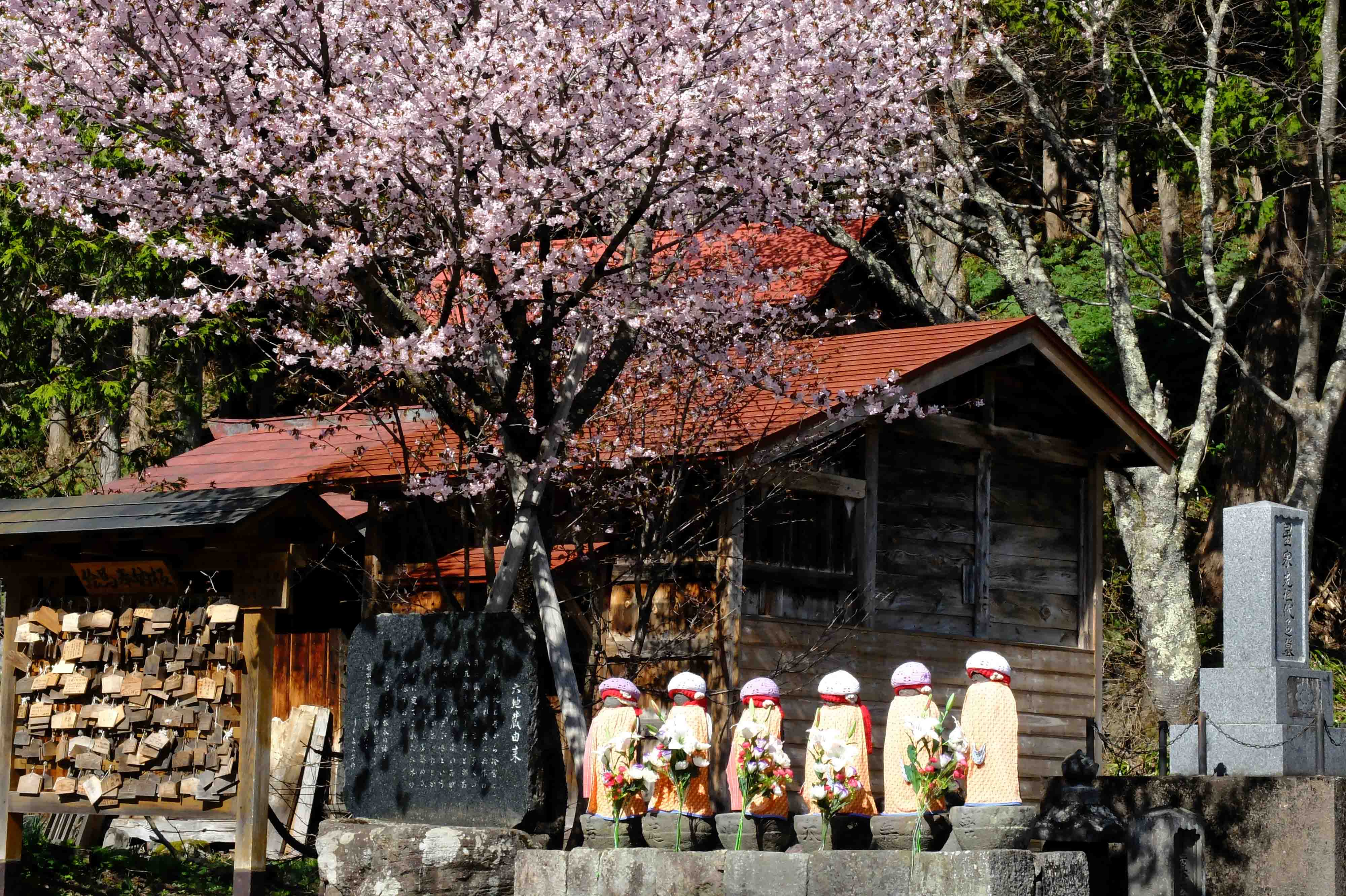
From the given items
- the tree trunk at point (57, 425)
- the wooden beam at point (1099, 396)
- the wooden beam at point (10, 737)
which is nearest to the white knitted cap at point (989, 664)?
the wooden beam at point (1099, 396)

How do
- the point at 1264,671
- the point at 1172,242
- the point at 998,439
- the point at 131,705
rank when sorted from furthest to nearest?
the point at 1172,242, the point at 998,439, the point at 1264,671, the point at 131,705

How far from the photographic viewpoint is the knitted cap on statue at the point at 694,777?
916 centimetres

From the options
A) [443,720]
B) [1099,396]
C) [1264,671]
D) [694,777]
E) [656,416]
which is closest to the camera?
[694,777]

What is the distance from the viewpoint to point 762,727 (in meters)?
8.80

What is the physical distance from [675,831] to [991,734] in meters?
1.99

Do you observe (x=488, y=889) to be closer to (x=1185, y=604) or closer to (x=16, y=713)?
(x=16, y=713)

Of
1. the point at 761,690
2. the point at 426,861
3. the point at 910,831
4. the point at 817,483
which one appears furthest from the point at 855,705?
the point at 817,483

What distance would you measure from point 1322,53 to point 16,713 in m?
16.4

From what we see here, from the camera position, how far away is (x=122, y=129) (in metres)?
11.1

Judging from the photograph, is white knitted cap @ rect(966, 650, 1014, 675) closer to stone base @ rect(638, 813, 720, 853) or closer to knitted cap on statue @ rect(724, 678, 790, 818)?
knitted cap on statue @ rect(724, 678, 790, 818)

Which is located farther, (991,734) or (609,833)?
(609,833)

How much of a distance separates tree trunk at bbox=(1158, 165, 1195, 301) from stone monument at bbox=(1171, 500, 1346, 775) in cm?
825

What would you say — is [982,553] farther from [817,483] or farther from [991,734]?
[991,734]

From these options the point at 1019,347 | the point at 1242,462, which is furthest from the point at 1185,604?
the point at 1019,347
